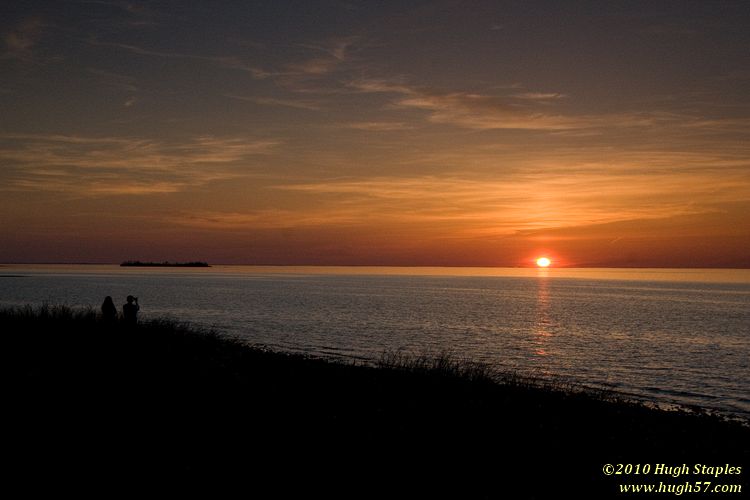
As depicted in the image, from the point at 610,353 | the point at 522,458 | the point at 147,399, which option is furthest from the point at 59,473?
the point at 610,353

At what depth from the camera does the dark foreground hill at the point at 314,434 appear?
39.1 ft

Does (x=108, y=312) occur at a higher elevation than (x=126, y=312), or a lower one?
lower

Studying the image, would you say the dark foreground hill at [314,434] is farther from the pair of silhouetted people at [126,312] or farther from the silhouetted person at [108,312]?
the silhouetted person at [108,312]

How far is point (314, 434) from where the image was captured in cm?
1443

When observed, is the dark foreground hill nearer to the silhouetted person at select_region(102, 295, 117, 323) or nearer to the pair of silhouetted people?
the pair of silhouetted people

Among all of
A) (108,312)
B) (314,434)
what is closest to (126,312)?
(108,312)

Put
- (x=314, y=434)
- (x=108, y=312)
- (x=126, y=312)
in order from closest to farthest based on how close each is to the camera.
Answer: (x=314, y=434) < (x=126, y=312) < (x=108, y=312)

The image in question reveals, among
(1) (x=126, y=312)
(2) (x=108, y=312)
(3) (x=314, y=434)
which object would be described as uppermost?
(1) (x=126, y=312)

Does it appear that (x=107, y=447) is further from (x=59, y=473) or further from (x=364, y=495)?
(x=364, y=495)

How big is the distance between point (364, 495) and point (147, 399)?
8.43 meters

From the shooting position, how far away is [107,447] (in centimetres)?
1291

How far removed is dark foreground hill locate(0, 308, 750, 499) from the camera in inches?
470

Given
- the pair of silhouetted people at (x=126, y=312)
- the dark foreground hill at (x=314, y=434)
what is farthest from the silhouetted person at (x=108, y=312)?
the dark foreground hill at (x=314, y=434)

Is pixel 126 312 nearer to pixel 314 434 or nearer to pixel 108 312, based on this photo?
pixel 108 312
